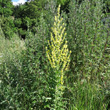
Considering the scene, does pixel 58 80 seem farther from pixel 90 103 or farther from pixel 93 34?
pixel 93 34

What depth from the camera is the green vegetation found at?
1.99 metres

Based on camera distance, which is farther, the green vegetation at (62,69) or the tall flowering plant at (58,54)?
the green vegetation at (62,69)

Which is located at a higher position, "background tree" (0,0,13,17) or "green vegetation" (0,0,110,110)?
"background tree" (0,0,13,17)

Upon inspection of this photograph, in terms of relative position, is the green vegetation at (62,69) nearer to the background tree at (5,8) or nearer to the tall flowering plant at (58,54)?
the tall flowering plant at (58,54)

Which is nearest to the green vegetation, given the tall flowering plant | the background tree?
the tall flowering plant

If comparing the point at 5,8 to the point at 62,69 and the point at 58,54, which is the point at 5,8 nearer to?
the point at 58,54

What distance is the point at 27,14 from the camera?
16594 mm

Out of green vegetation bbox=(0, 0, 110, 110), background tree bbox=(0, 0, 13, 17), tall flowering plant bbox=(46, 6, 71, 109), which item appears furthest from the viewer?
background tree bbox=(0, 0, 13, 17)

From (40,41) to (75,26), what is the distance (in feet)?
2.98

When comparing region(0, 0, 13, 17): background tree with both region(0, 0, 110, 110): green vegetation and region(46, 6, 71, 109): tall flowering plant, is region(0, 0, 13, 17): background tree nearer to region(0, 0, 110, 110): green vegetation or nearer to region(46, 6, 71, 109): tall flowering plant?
region(0, 0, 110, 110): green vegetation

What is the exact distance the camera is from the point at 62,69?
6.01ft

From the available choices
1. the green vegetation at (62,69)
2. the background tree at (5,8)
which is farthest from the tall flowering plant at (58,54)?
the background tree at (5,8)

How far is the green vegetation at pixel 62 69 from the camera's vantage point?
1985 millimetres

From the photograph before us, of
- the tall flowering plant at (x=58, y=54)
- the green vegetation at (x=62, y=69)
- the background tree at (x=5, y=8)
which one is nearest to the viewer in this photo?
the tall flowering plant at (x=58, y=54)
